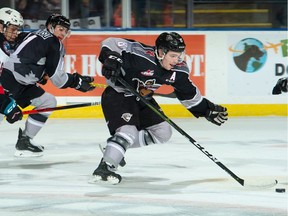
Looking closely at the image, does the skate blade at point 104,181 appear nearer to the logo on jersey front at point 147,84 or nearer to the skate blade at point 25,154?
the logo on jersey front at point 147,84

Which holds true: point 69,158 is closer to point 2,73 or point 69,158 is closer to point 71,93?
point 2,73

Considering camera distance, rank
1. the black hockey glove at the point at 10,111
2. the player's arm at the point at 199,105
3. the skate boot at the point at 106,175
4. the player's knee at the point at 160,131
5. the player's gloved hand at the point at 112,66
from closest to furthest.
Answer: the player's gloved hand at the point at 112,66 < the skate boot at the point at 106,175 < the player's arm at the point at 199,105 < the player's knee at the point at 160,131 < the black hockey glove at the point at 10,111

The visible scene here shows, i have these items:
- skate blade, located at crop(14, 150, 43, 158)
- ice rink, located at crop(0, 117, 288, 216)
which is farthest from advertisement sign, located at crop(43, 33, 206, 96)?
skate blade, located at crop(14, 150, 43, 158)

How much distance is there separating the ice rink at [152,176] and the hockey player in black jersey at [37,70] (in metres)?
0.39

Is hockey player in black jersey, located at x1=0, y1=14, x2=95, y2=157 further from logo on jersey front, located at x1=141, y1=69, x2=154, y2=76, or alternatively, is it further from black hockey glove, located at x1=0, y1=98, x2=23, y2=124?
logo on jersey front, located at x1=141, y1=69, x2=154, y2=76

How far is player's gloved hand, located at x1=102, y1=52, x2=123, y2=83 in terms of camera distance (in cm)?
455

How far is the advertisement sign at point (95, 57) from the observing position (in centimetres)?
847

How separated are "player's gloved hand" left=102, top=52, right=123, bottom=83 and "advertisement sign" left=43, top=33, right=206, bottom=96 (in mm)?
3815

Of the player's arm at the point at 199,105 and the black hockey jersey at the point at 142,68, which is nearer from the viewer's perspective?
the black hockey jersey at the point at 142,68

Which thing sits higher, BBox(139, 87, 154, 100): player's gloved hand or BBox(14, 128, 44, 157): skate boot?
BBox(139, 87, 154, 100): player's gloved hand

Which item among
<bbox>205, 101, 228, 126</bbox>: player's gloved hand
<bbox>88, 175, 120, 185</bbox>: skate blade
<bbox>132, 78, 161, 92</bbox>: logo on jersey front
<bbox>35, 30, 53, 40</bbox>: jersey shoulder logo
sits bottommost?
<bbox>88, 175, 120, 185</bbox>: skate blade

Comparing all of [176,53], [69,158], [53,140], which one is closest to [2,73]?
[69,158]

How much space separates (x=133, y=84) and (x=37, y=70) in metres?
1.16

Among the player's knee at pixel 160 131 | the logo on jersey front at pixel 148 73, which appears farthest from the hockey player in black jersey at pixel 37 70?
the logo on jersey front at pixel 148 73
